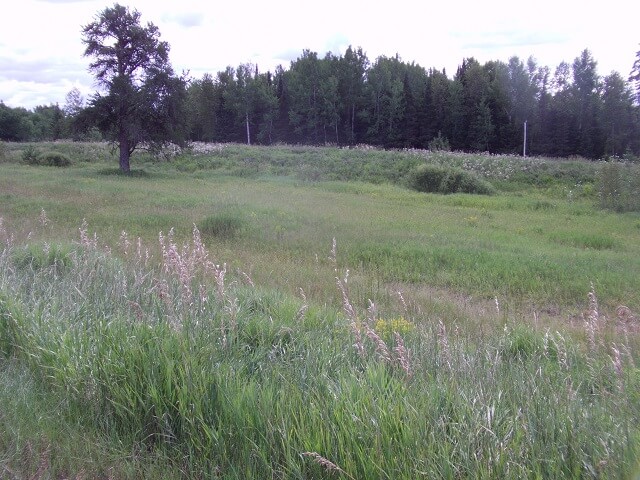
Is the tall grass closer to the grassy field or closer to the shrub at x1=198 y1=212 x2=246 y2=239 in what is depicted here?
the grassy field

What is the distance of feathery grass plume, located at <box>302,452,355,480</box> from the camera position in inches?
113

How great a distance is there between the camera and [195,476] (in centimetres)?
337

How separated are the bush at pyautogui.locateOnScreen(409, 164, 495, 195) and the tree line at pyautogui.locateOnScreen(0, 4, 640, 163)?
14.6 metres

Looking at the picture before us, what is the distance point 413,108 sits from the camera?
62031 millimetres

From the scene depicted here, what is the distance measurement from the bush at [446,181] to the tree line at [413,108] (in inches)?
576

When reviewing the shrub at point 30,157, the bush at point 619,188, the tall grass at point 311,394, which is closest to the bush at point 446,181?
the bush at point 619,188

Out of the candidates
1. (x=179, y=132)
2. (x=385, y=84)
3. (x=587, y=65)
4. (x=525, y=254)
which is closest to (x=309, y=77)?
(x=385, y=84)

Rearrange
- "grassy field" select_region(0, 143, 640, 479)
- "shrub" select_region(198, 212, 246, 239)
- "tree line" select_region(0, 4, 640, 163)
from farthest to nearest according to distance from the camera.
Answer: "tree line" select_region(0, 4, 640, 163) → "shrub" select_region(198, 212, 246, 239) → "grassy field" select_region(0, 143, 640, 479)

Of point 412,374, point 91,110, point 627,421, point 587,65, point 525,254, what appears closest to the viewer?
point 627,421

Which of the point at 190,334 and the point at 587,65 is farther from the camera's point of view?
the point at 587,65

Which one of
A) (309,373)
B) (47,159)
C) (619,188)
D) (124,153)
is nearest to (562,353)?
(309,373)

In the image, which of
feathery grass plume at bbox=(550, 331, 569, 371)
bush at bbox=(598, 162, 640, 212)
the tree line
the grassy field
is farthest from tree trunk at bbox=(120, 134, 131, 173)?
feathery grass plume at bbox=(550, 331, 569, 371)

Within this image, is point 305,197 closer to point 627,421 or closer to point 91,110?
point 91,110

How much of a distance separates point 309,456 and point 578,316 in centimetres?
651
